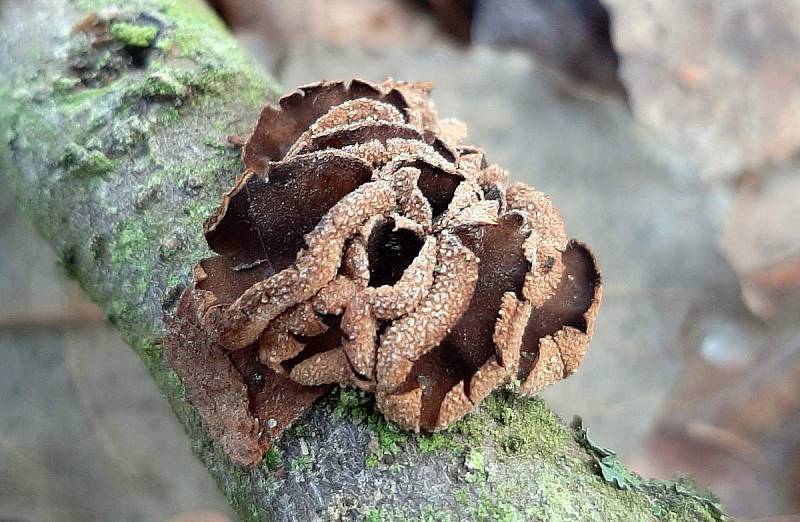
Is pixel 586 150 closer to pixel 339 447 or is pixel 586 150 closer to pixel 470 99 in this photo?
pixel 470 99

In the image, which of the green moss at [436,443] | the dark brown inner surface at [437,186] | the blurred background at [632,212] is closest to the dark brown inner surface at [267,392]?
the green moss at [436,443]

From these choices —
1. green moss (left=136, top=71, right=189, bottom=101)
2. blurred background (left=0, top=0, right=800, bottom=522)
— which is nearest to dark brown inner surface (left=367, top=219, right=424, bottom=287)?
green moss (left=136, top=71, right=189, bottom=101)

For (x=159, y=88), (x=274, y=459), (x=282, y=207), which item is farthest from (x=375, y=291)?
(x=159, y=88)

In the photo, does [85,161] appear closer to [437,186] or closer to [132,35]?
[132,35]

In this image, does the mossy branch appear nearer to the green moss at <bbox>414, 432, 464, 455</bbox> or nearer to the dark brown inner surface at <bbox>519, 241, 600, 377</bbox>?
the green moss at <bbox>414, 432, 464, 455</bbox>

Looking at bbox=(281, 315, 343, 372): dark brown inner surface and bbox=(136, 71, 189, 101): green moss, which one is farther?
bbox=(136, 71, 189, 101): green moss
